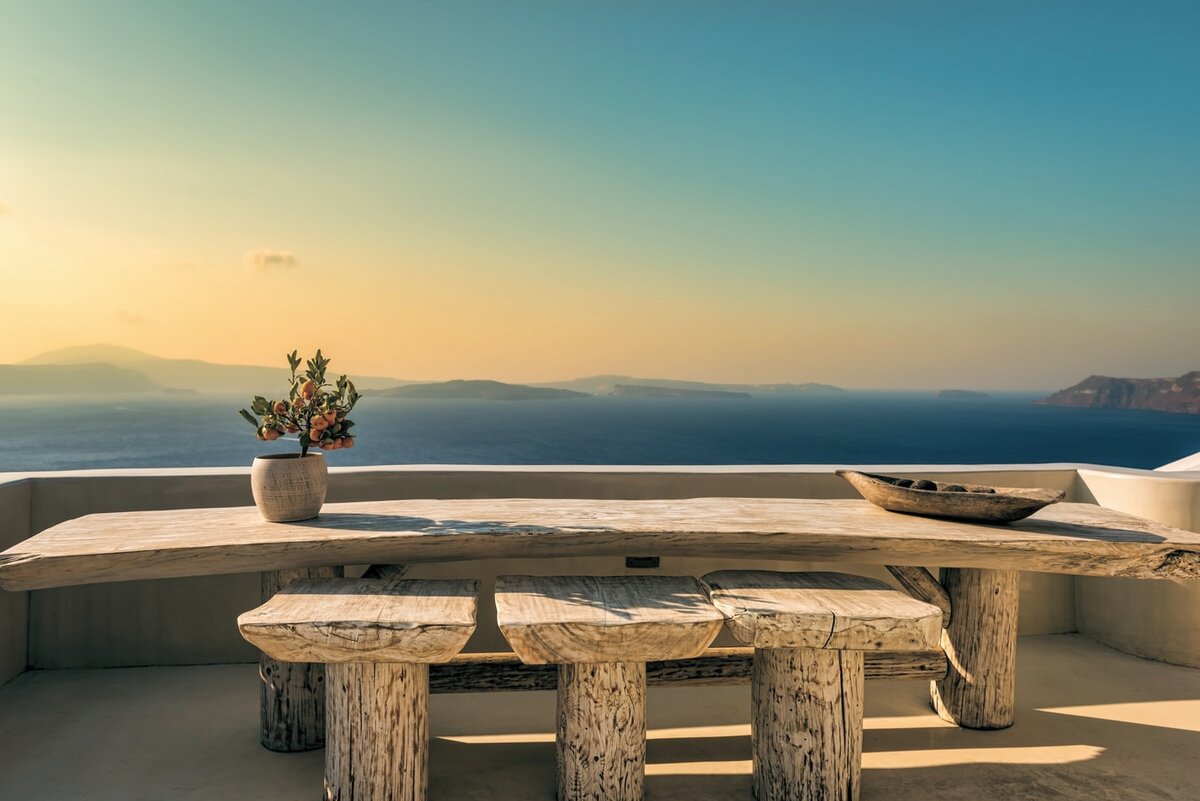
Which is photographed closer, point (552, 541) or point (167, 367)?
point (552, 541)

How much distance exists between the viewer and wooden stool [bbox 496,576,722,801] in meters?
1.66

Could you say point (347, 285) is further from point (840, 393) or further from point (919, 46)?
point (840, 393)

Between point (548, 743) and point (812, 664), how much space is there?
0.89m

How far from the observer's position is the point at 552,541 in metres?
1.99

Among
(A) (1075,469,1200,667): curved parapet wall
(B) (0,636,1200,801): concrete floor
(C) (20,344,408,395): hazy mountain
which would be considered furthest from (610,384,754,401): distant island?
(B) (0,636,1200,801): concrete floor

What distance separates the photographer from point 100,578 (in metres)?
1.78

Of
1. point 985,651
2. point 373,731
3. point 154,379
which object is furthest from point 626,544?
point 154,379

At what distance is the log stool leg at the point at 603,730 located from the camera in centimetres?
186

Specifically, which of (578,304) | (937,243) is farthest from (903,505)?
(937,243)

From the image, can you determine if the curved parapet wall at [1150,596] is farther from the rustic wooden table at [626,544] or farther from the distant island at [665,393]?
the distant island at [665,393]

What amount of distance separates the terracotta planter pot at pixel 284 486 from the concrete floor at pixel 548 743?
69cm

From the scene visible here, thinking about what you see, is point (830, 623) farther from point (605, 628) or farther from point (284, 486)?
point (284, 486)

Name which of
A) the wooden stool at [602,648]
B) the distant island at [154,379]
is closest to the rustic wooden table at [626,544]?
the wooden stool at [602,648]

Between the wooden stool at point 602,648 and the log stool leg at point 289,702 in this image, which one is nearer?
the wooden stool at point 602,648
